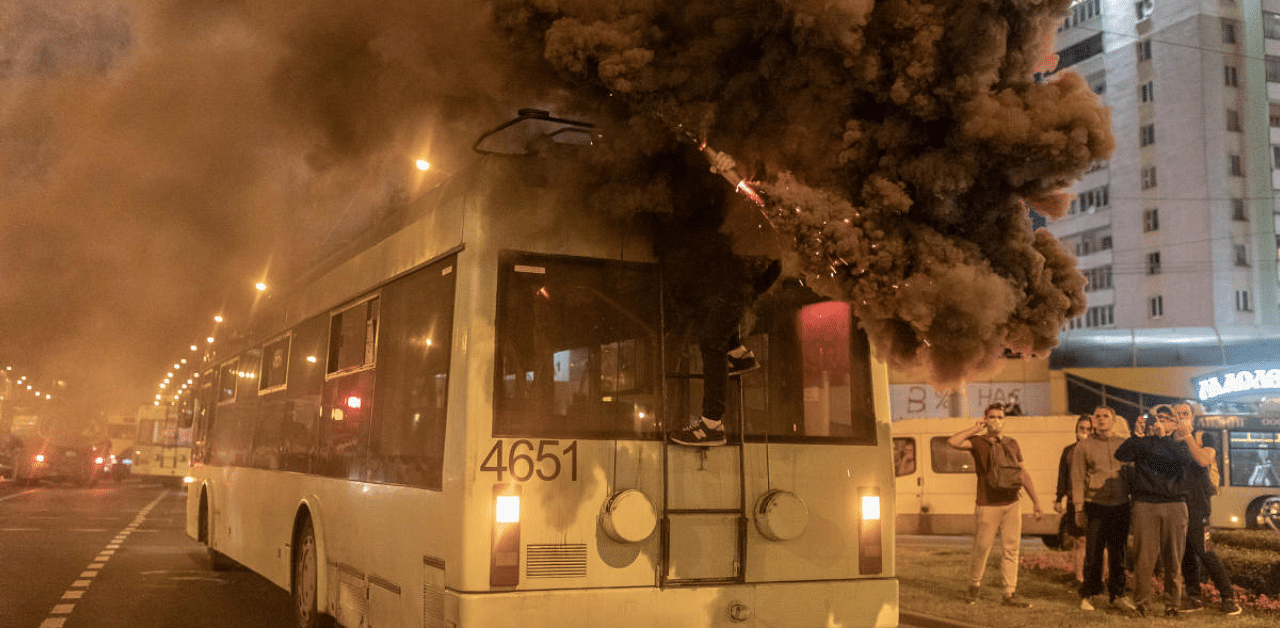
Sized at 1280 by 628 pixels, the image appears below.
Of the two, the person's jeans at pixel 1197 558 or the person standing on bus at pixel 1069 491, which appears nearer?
the person's jeans at pixel 1197 558

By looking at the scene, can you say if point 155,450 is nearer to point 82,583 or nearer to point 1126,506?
point 82,583

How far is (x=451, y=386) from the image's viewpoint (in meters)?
5.45

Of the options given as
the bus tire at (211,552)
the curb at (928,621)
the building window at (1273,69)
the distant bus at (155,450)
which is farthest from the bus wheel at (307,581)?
the building window at (1273,69)

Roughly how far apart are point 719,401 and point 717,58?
178 centimetres

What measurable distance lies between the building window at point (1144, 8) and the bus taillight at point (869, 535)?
55707 millimetres

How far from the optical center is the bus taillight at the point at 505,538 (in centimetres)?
519

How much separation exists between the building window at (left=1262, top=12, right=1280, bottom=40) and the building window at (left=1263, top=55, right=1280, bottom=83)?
1.00m

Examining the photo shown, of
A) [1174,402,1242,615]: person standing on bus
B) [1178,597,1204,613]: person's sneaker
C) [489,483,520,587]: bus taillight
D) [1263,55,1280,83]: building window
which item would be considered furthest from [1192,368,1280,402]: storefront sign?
[1263,55,1280,83]: building window

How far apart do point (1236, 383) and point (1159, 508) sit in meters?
22.3

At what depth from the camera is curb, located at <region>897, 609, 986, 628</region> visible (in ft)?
28.4

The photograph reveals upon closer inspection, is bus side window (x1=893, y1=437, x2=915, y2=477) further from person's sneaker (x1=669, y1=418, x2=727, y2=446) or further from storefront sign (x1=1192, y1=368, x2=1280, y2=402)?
person's sneaker (x1=669, y1=418, x2=727, y2=446)

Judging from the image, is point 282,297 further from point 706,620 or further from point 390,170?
point 706,620

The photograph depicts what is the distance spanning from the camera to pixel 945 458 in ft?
63.1

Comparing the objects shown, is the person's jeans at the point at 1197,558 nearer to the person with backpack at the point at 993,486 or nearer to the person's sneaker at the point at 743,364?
the person with backpack at the point at 993,486
